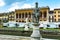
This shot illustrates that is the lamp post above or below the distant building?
below

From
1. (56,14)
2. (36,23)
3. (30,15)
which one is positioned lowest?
(36,23)

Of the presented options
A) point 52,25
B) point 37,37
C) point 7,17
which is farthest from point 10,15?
point 37,37

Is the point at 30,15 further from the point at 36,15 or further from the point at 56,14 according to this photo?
the point at 36,15

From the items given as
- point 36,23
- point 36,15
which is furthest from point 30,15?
point 36,15

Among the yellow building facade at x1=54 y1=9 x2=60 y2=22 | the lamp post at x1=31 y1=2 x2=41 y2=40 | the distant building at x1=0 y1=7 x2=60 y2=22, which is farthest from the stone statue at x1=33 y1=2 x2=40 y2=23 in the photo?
the yellow building facade at x1=54 y1=9 x2=60 y2=22

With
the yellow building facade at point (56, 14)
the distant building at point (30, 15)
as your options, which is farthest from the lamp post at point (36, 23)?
the yellow building facade at point (56, 14)

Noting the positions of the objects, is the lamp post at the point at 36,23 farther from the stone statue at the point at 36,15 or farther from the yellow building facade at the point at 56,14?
the yellow building facade at the point at 56,14

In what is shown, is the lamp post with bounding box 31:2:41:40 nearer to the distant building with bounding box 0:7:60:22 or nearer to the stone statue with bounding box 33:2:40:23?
the stone statue with bounding box 33:2:40:23

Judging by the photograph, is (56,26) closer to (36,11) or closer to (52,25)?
(52,25)

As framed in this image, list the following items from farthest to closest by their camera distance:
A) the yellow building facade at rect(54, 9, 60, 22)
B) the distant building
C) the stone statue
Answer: the yellow building facade at rect(54, 9, 60, 22) < the distant building < the stone statue

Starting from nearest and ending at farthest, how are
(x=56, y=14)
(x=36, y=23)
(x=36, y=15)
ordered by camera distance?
1. (x=36, y=15)
2. (x=36, y=23)
3. (x=56, y=14)

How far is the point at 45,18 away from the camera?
78438mm

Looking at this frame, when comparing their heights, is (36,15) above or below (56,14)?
below

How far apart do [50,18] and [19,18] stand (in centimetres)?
1517
